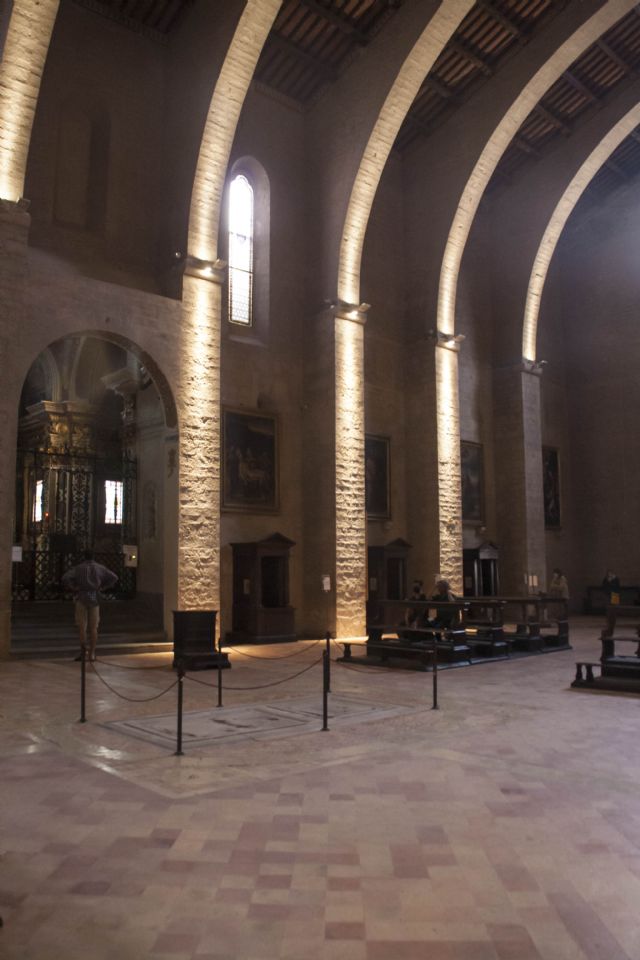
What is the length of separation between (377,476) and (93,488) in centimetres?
656

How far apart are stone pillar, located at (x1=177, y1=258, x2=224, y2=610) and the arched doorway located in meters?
0.42

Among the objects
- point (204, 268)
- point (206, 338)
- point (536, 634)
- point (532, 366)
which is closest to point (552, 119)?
point (532, 366)

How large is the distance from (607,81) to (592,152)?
1.97 meters

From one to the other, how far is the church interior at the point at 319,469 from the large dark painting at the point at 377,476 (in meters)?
0.09

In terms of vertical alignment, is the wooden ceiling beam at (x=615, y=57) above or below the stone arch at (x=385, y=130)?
above

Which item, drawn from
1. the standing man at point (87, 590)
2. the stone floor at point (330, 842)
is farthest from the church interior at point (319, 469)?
the standing man at point (87, 590)

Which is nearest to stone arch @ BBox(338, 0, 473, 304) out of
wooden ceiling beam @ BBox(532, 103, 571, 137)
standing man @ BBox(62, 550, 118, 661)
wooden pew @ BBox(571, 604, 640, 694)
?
wooden ceiling beam @ BBox(532, 103, 571, 137)

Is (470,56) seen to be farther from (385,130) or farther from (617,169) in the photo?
(617,169)

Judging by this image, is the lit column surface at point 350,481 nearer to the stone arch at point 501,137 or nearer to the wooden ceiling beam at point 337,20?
the stone arch at point 501,137

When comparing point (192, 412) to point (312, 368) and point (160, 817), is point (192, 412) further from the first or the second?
point (160, 817)

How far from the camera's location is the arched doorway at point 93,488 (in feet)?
48.4

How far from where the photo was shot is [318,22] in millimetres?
16266

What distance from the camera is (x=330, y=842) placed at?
3893 mm

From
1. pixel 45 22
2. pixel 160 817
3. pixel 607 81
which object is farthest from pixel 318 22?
pixel 160 817
